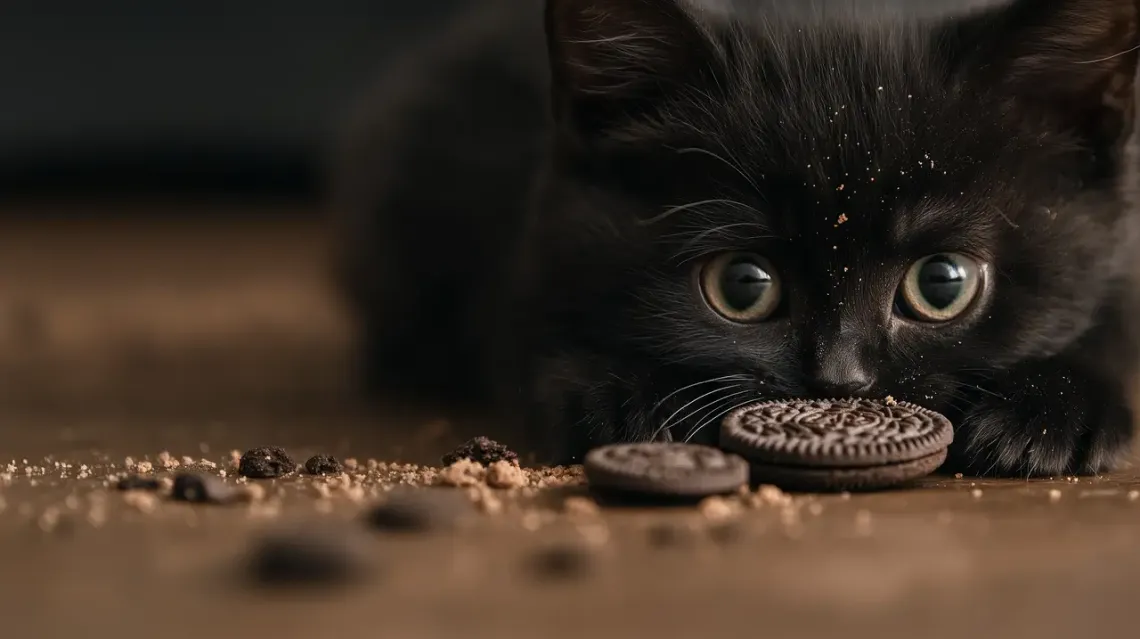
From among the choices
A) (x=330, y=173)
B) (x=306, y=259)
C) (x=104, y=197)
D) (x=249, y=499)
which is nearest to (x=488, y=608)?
(x=249, y=499)

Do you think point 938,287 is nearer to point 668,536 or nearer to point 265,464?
point 668,536

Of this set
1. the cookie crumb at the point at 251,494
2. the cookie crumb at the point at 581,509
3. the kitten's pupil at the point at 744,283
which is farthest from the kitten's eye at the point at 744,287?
the cookie crumb at the point at 251,494

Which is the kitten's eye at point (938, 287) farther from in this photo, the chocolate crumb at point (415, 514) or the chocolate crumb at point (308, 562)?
the chocolate crumb at point (308, 562)

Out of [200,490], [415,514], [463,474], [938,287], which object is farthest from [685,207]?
[200,490]

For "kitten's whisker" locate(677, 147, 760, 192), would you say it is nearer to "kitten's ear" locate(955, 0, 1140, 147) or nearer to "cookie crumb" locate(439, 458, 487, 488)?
"kitten's ear" locate(955, 0, 1140, 147)

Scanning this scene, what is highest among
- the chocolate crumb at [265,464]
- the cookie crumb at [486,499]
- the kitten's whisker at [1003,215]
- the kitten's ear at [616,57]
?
the kitten's ear at [616,57]

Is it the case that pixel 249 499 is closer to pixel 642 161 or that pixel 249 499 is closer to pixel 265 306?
pixel 642 161
